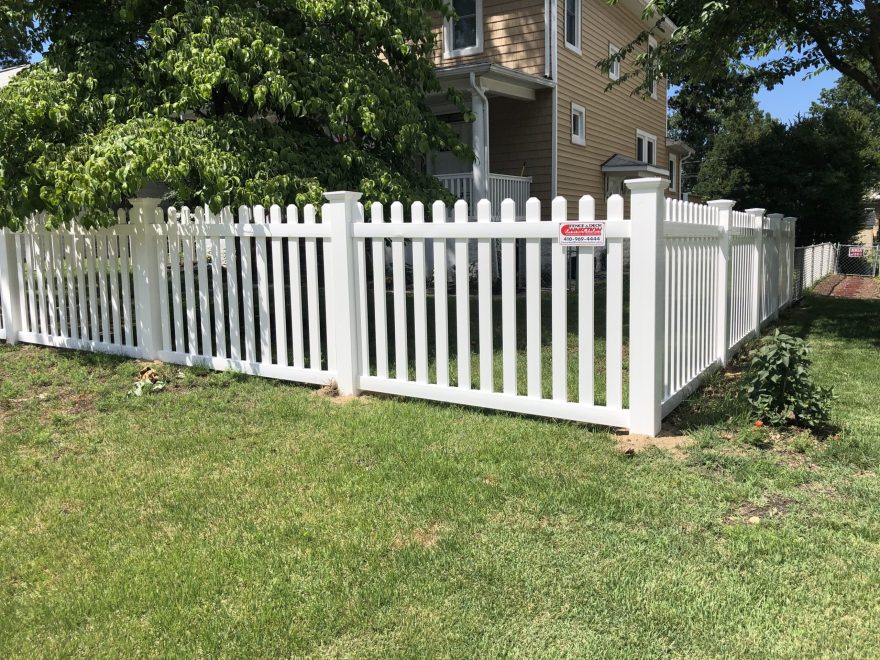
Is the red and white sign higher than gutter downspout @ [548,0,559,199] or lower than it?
lower

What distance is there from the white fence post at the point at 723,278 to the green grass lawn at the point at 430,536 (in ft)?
4.49

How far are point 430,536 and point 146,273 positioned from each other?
4658 millimetres

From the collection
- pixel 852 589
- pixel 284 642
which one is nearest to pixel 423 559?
pixel 284 642

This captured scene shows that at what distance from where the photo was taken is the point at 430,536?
3344 mm

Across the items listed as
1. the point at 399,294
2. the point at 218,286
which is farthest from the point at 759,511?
the point at 218,286

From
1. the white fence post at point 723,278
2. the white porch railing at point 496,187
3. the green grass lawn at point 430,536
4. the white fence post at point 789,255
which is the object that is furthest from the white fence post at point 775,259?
the white porch railing at point 496,187

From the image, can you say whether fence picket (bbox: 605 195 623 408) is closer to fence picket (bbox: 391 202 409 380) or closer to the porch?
fence picket (bbox: 391 202 409 380)

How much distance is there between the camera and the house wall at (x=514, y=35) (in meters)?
15.1

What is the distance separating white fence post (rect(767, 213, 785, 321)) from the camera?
9.53 meters

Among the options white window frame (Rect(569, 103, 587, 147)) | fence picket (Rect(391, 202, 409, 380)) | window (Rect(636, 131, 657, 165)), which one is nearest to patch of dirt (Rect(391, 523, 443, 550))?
fence picket (Rect(391, 202, 409, 380))

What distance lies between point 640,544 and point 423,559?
0.98 m

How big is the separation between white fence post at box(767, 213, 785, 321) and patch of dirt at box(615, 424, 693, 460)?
18.6 feet

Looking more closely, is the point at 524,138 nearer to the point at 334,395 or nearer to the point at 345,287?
the point at 345,287

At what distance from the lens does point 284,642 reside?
2.56m
